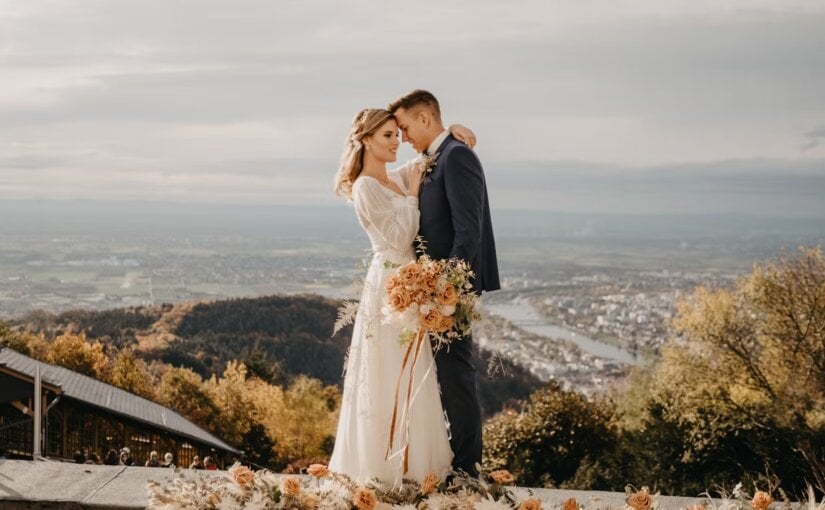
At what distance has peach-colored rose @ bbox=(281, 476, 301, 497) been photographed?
13.8 ft

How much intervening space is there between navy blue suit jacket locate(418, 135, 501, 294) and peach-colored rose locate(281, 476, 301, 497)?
133 cm

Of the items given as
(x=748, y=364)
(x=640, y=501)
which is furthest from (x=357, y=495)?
(x=748, y=364)

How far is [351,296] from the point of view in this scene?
4.59m

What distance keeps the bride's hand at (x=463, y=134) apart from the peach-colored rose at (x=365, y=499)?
1901 mm

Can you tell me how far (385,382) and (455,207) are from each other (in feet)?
3.30

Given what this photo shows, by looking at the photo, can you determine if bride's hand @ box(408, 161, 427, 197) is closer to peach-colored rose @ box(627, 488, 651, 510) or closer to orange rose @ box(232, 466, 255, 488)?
orange rose @ box(232, 466, 255, 488)

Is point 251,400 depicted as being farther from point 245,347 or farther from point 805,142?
point 805,142

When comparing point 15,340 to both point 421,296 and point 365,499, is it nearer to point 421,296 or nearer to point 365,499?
point 365,499

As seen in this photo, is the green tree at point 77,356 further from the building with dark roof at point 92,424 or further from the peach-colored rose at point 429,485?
the peach-colored rose at point 429,485

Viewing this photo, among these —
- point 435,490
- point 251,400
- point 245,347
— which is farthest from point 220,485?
point 245,347

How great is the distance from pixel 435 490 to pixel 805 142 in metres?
148

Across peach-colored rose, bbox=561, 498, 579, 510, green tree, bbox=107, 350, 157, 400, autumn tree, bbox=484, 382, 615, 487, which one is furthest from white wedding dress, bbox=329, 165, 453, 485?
green tree, bbox=107, 350, 157, 400

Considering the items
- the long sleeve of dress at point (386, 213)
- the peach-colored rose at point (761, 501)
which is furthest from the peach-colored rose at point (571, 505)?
the long sleeve of dress at point (386, 213)

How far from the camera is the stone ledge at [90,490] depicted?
14.5 feet
